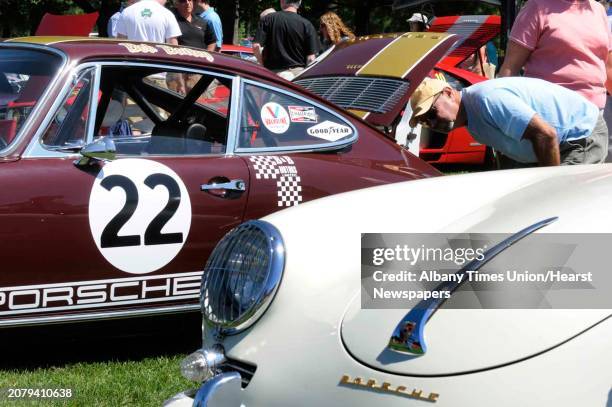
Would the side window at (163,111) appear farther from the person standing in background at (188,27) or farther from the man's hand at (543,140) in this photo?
the person standing in background at (188,27)

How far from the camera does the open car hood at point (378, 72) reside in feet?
15.1

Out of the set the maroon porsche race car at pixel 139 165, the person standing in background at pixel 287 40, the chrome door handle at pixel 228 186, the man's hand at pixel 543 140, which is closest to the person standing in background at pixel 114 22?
the person standing in background at pixel 287 40

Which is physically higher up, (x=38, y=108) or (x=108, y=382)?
(x=38, y=108)

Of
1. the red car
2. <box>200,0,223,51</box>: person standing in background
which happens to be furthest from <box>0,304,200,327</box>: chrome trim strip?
<box>200,0,223,51</box>: person standing in background

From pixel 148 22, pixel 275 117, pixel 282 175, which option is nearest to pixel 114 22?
pixel 148 22

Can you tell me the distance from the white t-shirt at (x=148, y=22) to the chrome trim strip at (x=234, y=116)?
3865 mm

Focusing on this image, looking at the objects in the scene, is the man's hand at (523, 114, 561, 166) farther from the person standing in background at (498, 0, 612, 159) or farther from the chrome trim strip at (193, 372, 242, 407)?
the chrome trim strip at (193, 372, 242, 407)

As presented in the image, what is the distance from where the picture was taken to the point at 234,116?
4.15 m

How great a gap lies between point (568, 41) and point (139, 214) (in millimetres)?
2041

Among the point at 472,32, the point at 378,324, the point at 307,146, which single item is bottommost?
the point at 472,32

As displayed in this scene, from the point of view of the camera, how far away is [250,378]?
2.03 meters

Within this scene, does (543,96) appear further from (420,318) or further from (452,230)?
(420,318)

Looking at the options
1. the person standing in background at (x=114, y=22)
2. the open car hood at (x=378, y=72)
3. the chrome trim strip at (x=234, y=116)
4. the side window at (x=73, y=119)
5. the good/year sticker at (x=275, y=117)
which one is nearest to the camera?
the side window at (x=73, y=119)

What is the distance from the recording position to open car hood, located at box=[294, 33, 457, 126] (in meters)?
4.60
